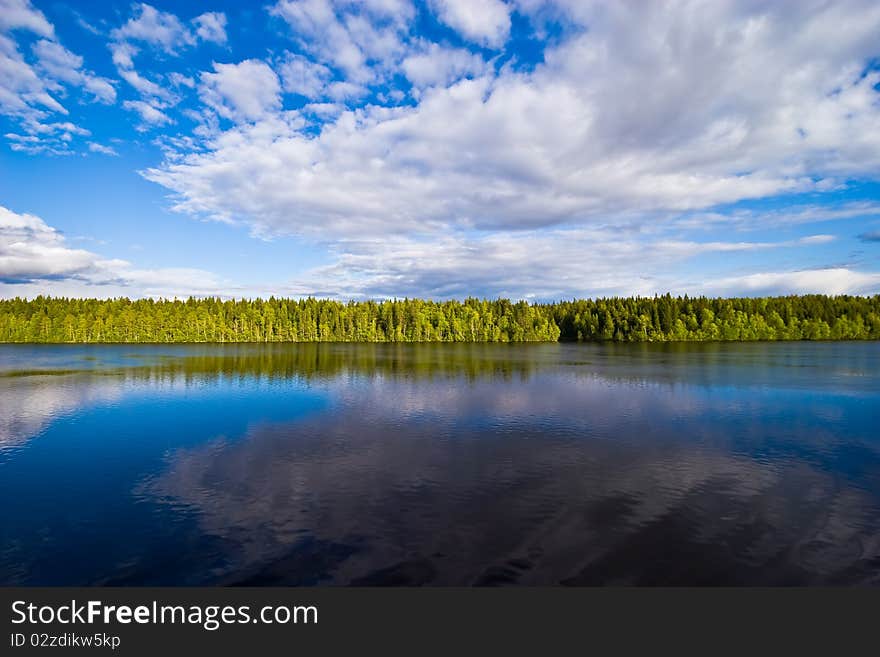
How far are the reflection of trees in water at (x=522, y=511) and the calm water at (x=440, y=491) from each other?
10 cm

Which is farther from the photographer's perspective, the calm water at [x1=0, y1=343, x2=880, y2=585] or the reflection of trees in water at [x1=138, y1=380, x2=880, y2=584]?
the calm water at [x1=0, y1=343, x2=880, y2=585]

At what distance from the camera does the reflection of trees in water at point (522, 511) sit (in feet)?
48.0

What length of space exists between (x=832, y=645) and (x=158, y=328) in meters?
228

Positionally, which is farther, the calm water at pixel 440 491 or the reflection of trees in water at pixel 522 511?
the calm water at pixel 440 491

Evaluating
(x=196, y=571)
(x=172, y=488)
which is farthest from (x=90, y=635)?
(x=172, y=488)

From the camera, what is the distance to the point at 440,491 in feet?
70.2

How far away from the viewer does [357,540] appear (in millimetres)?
16578

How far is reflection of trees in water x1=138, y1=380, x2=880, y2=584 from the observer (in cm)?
1463

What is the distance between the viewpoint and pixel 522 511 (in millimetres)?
19062

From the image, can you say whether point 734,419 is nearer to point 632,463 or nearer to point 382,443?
point 632,463

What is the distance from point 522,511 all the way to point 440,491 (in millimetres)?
4088

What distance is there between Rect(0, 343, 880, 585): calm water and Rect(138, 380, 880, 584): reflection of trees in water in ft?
0.34

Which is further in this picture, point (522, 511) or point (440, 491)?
point (440, 491)

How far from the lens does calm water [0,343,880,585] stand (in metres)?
14.9
